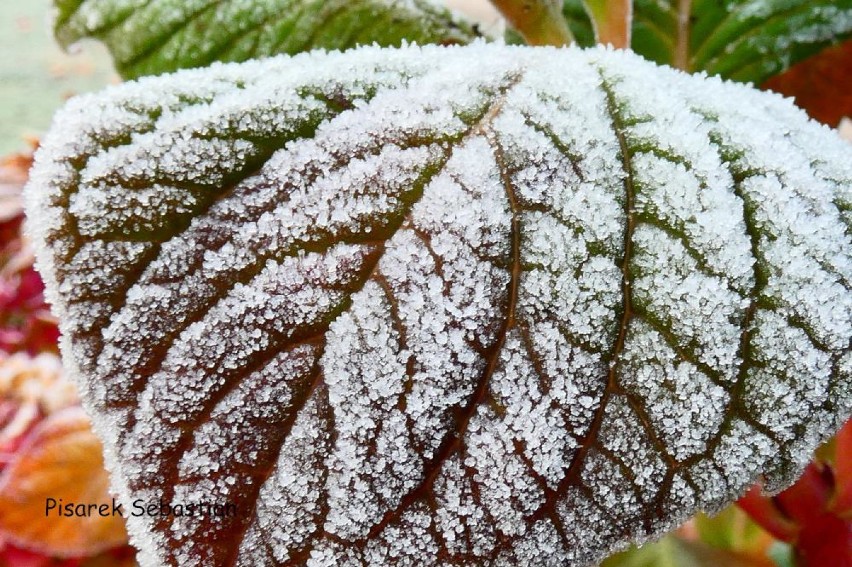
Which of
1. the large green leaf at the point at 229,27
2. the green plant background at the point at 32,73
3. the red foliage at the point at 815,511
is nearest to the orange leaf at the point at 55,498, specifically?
the large green leaf at the point at 229,27

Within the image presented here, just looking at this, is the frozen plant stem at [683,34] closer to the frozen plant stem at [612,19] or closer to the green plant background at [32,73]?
the frozen plant stem at [612,19]

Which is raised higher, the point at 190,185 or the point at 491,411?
the point at 190,185

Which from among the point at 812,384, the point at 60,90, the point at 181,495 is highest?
the point at 60,90

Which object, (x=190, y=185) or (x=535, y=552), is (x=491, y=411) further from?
(x=190, y=185)

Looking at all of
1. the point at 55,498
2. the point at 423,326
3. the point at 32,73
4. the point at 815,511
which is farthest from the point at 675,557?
the point at 32,73

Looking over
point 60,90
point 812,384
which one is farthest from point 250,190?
point 60,90

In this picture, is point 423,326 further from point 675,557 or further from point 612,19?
point 675,557
